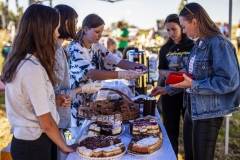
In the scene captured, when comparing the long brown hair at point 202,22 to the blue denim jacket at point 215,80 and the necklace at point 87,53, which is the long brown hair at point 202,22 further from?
the necklace at point 87,53

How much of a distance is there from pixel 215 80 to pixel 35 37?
1122mm

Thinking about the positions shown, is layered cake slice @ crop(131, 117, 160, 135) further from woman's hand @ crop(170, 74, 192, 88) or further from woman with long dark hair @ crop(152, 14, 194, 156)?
woman with long dark hair @ crop(152, 14, 194, 156)

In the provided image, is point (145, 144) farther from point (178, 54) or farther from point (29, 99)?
point (178, 54)

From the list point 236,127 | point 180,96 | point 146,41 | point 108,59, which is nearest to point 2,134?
point 108,59

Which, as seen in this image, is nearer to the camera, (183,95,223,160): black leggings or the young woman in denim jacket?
the young woman in denim jacket

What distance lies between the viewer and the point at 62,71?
1697mm

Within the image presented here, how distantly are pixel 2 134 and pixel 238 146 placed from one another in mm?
3511

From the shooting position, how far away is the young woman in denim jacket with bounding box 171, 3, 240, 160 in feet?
5.89

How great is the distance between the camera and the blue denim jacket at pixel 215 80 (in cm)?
178

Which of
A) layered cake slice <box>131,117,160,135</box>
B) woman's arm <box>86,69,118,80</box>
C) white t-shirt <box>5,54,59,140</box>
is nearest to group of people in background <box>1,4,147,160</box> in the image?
white t-shirt <box>5,54,59,140</box>

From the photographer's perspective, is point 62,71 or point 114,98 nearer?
point 62,71

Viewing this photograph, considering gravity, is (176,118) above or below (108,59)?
below

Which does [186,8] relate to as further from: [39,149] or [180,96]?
[39,149]

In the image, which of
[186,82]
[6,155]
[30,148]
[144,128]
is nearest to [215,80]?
[186,82]
